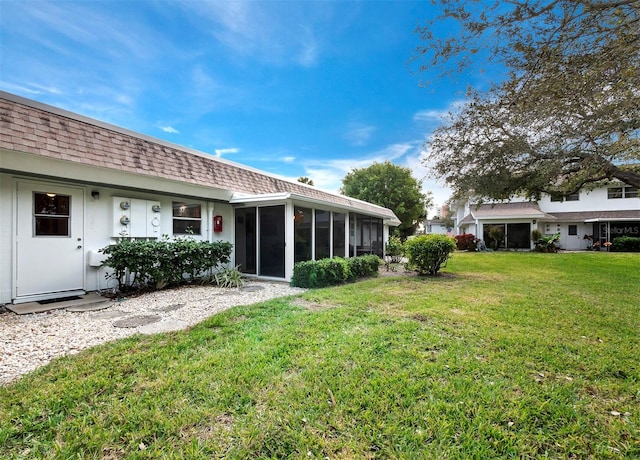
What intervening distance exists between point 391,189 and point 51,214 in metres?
25.8

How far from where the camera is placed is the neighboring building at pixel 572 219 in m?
20.4

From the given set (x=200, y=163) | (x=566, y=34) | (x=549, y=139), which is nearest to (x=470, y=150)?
(x=549, y=139)

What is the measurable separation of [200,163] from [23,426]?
7651 mm

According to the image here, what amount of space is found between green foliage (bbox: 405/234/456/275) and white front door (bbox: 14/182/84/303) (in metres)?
9.20

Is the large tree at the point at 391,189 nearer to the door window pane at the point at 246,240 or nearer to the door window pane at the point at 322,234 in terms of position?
the door window pane at the point at 322,234

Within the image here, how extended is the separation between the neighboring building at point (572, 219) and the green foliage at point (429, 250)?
47.9 feet

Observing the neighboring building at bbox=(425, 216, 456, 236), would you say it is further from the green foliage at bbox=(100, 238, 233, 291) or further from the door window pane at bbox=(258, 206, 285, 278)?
the green foliage at bbox=(100, 238, 233, 291)

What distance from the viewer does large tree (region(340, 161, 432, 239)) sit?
28.1 meters

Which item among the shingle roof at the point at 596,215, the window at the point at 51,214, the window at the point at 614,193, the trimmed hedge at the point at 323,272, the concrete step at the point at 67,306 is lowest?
the concrete step at the point at 67,306

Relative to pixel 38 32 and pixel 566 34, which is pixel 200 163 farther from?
pixel 566 34

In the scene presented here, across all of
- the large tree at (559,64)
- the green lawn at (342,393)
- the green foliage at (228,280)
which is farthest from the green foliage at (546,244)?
the green foliage at (228,280)

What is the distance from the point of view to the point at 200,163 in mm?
8781

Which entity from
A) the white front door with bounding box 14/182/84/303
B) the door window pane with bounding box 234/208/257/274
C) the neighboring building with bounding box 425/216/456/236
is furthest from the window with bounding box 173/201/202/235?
the neighboring building with bounding box 425/216/456/236

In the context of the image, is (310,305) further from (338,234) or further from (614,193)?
(614,193)
